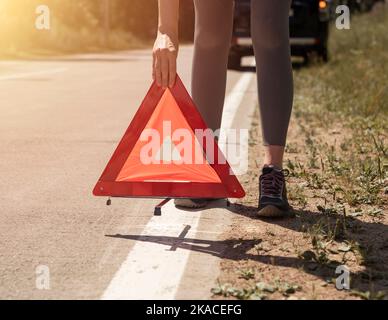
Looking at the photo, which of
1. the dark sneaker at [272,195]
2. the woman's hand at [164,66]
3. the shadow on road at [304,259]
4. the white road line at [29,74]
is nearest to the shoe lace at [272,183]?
the dark sneaker at [272,195]

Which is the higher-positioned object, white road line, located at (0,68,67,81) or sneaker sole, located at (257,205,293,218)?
sneaker sole, located at (257,205,293,218)

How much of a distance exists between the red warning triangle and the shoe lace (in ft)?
0.60

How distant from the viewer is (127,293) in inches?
101

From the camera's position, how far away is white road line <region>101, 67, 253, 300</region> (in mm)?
2576

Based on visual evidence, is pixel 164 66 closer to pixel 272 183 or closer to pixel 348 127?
pixel 272 183

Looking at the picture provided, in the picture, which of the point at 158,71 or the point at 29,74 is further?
the point at 29,74

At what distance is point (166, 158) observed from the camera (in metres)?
3.58

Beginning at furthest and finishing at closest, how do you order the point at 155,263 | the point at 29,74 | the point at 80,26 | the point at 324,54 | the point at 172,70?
the point at 80,26, the point at 324,54, the point at 29,74, the point at 172,70, the point at 155,263

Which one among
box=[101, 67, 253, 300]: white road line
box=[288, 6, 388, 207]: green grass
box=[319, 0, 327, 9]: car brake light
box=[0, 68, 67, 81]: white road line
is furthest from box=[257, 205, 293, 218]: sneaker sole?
box=[319, 0, 327, 9]: car brake light

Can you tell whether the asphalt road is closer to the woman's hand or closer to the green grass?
the woman's hand

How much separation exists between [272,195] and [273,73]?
534 mm

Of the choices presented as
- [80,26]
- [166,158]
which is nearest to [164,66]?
[166,158]

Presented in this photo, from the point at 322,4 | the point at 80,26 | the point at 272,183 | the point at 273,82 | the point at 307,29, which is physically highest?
the point at 273,82

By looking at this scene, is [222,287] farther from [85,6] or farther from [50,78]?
[85,6]
